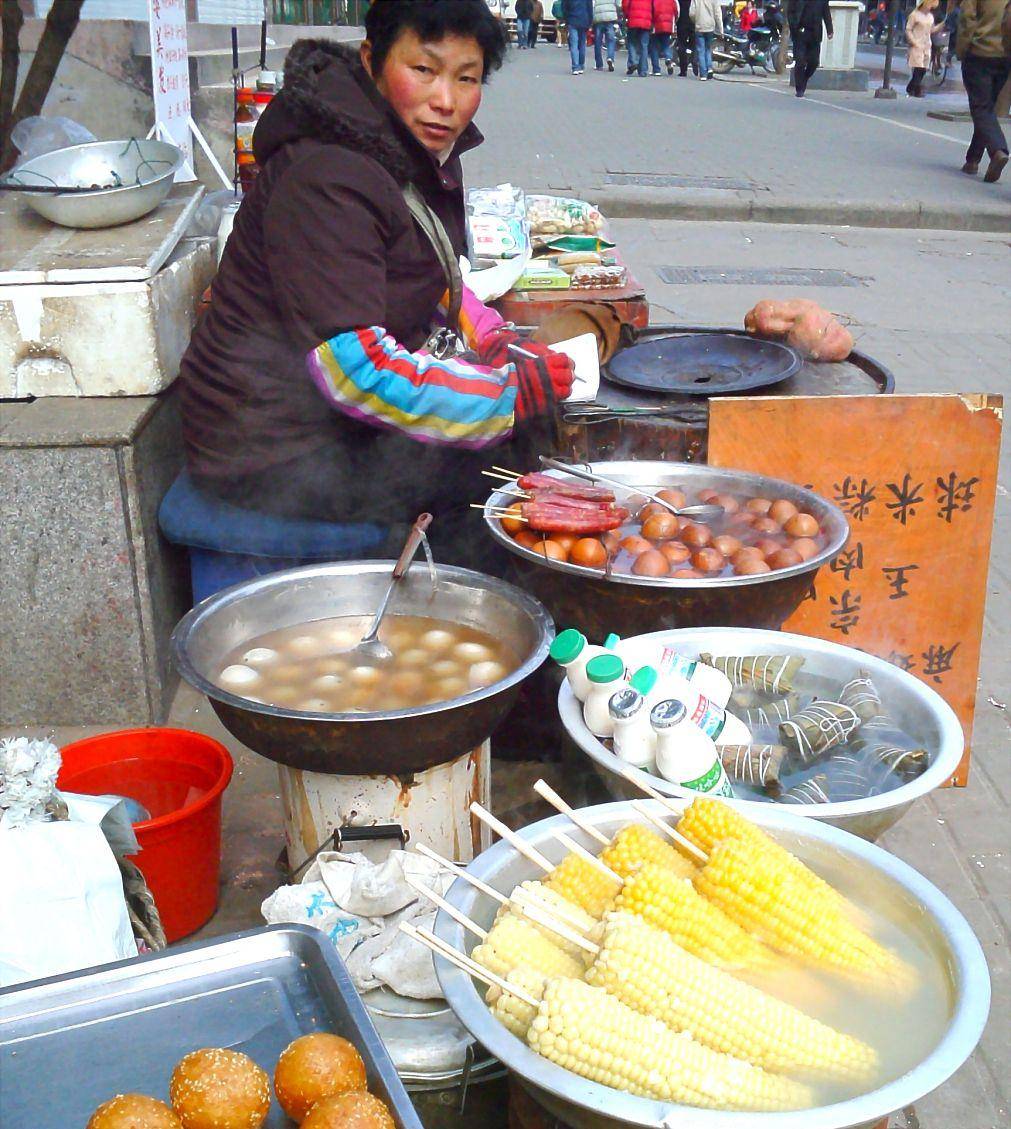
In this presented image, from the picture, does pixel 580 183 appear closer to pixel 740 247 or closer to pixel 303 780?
pixel 740 247

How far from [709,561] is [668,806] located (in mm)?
1016

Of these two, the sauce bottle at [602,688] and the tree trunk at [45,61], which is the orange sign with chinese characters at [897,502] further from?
the tree trunk at [45,61]

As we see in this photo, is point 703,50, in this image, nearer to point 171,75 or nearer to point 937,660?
point 171,75

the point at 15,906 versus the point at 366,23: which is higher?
the point at 366,23

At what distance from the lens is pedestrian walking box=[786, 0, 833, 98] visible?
2074 cm

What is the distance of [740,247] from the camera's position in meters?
11.6

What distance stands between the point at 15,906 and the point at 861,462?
2.71m

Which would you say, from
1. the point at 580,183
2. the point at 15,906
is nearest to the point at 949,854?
the point at 15,906

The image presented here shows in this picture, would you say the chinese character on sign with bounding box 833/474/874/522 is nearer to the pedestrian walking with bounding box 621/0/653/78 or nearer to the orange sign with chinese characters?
the orange sign with chinese characters

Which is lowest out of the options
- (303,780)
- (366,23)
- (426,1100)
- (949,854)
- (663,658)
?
(949,854)

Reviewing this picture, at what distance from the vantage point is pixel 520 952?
1842 mm

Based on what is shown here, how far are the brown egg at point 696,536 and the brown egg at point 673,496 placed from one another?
0.50ft

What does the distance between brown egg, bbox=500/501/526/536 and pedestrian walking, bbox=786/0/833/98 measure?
20549mm

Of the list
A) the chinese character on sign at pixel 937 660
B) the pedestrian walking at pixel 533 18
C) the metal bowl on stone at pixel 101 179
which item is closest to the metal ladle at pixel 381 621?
the chinese character on sign at pixel 937 660
